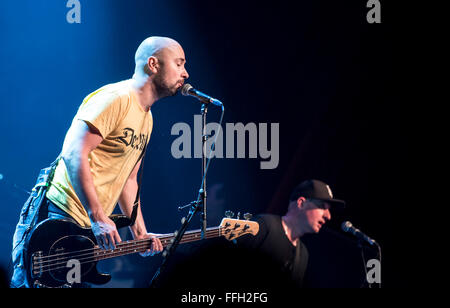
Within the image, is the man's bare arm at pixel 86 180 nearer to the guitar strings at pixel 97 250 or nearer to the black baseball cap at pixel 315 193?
the guitar strings at pixel 97 250

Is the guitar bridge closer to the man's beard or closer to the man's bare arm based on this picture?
the man's bare arm

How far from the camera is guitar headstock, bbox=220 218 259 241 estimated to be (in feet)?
11.0

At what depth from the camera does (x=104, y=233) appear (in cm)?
245

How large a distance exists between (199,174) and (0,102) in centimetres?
230

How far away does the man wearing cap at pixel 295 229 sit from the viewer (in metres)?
3.58

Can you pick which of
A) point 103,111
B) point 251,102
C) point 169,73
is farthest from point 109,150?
point 251,102

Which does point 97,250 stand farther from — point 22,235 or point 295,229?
point 295,229

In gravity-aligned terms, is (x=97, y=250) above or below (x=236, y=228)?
above

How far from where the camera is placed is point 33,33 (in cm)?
435

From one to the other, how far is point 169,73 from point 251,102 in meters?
2.01

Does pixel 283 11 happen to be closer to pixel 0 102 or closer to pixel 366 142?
pixel 366 142

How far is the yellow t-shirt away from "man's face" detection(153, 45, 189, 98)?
0.67ft

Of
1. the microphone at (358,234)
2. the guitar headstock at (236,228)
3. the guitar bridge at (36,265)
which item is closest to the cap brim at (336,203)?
the microphone at (358,234)
